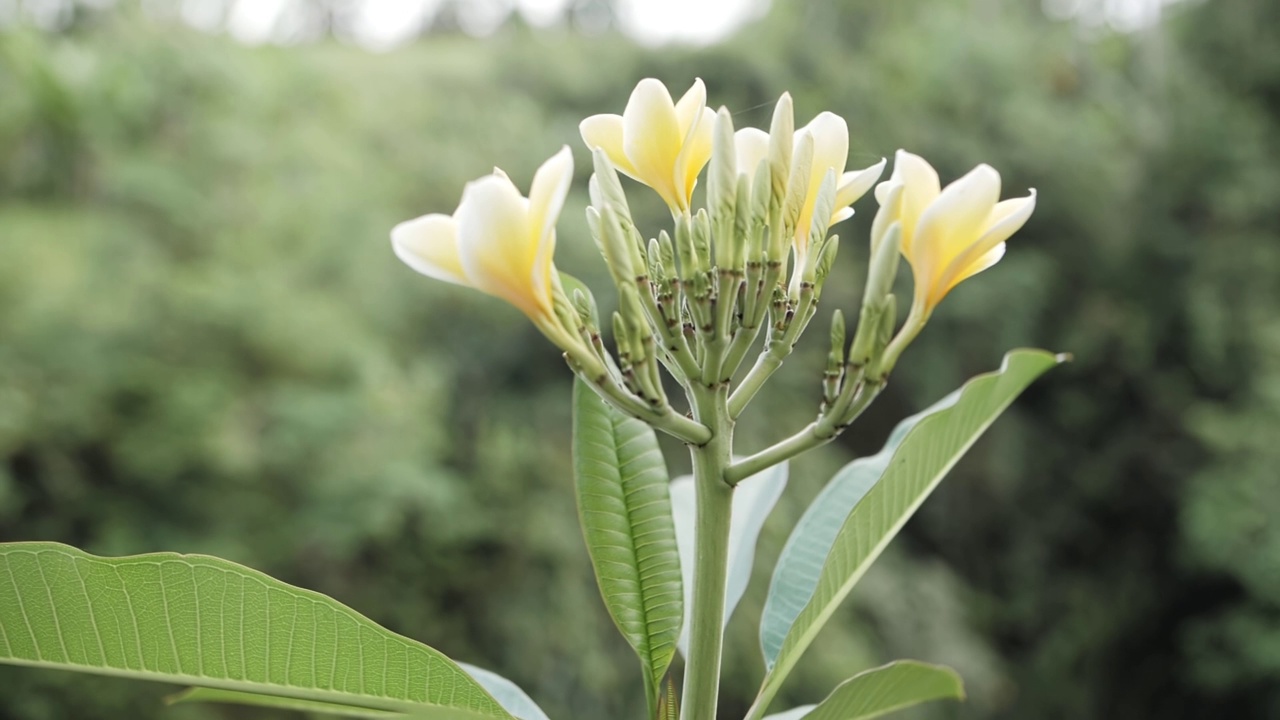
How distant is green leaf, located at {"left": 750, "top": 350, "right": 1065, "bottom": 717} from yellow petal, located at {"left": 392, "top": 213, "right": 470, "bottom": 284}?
157 mm

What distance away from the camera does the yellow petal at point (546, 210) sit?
0.27 m

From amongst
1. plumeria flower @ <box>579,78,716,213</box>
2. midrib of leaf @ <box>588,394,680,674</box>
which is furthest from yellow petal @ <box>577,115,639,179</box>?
midrib of leaf @ <box>588,394,680,674</box>

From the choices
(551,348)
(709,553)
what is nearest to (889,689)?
(709,553)

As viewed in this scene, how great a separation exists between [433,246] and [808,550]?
0.21 m

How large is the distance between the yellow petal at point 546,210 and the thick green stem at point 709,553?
0.22ft

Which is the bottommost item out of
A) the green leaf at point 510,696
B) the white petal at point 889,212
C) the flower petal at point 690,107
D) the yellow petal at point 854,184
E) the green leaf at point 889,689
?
the green leaf at point 889,689

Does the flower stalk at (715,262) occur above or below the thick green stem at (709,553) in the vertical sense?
above

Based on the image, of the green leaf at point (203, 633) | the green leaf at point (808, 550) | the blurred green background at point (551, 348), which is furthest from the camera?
the blurred green background at point (551, 348)

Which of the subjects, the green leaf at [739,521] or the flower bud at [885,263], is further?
the green leaf at [739,521]

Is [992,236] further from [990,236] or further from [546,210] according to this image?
[546,210]

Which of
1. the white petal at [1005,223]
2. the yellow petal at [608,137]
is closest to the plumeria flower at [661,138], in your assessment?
the yellow petal at [608,137]

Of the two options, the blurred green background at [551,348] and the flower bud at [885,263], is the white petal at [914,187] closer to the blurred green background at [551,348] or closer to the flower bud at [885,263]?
the flower bud at [885,263]

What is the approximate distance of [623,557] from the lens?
0.34 m

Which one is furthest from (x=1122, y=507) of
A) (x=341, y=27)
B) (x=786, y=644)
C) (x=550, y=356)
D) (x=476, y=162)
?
(x=786, y=644)
